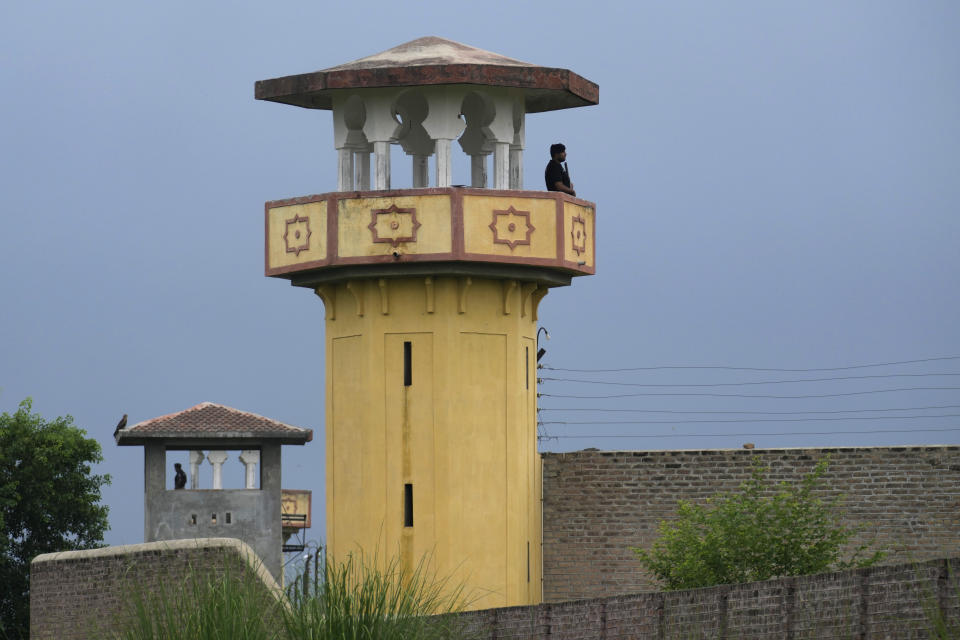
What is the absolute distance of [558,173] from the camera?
28.0m

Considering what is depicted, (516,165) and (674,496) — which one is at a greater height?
(516,165)

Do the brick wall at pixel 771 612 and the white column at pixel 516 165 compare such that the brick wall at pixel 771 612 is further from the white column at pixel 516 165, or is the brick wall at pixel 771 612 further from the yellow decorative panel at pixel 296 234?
the white column at pixel 516 165

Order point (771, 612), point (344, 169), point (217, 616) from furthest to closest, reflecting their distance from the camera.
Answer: point (344, 169) → point (217, 616) → point (771, 612)

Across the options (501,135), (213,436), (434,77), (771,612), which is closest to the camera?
(771,612)

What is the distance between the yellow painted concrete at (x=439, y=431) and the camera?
88.2ft

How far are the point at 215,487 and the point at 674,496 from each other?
15.5 m

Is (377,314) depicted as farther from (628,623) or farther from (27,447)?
(27,447)

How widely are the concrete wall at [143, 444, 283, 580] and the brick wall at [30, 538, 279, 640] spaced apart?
14.6 meters

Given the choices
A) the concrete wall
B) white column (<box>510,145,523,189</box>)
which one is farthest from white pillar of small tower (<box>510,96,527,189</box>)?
the concrete wall

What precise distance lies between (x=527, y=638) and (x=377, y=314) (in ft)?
33.4

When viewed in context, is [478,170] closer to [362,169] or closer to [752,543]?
[362,169]

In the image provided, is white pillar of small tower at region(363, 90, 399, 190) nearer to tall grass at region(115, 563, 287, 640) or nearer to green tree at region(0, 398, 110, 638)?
tall grass at region(115, 563, 287, 640)

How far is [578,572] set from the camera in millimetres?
28469

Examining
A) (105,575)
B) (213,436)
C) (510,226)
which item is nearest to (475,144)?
(510,226)
